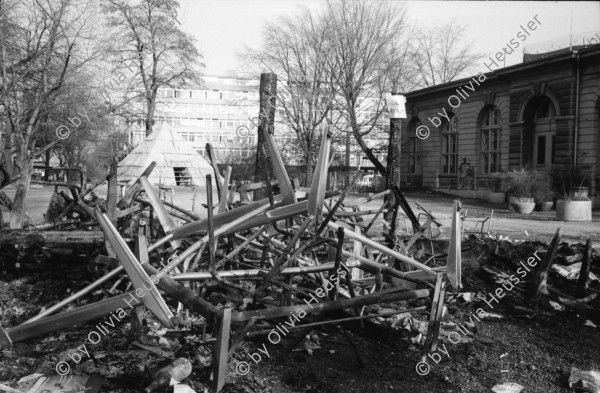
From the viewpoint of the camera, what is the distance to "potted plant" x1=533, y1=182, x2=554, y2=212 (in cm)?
1811

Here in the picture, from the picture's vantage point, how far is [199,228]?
325 centimetres

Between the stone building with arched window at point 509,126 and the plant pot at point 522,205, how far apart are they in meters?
3.29

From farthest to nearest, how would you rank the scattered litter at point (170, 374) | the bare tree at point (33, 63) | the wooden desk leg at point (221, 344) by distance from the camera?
the bare tree at point (33, 63)
the scattered litter at point (170, 374)
the wooden desk leg at point (221, 344)

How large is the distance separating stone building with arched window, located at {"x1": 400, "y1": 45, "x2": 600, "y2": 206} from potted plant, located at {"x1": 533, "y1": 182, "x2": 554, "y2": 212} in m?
1.88

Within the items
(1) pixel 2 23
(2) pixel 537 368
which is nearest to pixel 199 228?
(2) pixel 537 368

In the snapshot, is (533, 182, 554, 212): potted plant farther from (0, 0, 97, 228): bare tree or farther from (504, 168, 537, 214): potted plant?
(0, 0, 97, 228): bare tree

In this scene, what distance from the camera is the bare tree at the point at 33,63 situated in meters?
6.53

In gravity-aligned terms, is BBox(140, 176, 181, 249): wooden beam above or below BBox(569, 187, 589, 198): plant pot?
above

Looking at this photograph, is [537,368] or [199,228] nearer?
[199,228]

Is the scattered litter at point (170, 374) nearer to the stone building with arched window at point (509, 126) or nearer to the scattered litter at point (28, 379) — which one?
the scattered litter at point (28, 379)

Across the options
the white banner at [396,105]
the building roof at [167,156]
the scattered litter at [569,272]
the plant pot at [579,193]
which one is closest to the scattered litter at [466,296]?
the scattered litter at [569,272]

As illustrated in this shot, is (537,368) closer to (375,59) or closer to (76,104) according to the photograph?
(76,104)

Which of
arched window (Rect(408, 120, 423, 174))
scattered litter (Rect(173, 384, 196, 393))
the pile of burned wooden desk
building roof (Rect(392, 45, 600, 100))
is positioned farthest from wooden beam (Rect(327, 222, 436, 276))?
arched window (Rect(408, 120, 423, 174))

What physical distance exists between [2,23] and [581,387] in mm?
7119
